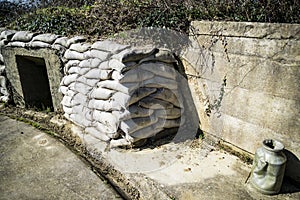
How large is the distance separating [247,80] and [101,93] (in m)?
1.51

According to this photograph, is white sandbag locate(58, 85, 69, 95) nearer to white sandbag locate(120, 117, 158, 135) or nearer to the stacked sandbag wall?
the stacked sandbag wall

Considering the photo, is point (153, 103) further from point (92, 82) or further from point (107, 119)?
point (92, 82)

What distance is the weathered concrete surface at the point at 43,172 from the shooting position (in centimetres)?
207

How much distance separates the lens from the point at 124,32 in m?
2.71

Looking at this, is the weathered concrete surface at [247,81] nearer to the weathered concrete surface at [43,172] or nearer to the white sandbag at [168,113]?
the white sandbag at [168,113]

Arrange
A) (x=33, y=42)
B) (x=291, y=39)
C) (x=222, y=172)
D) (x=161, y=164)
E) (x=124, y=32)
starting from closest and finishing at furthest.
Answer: (x=291, y=39) < (x=222, y=172) < (x=161, y=164) < (x=124, y=32) < (x=33, y=42)

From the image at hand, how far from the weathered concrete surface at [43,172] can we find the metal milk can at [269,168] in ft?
3.98

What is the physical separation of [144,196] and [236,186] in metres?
0.80

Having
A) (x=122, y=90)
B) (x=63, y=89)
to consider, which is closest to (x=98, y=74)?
→ (x=122, y=90)

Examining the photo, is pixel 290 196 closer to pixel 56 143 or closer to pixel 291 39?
pixel 291 39

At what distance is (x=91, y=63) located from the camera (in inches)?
107

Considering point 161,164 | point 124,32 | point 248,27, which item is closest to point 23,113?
point 124,32

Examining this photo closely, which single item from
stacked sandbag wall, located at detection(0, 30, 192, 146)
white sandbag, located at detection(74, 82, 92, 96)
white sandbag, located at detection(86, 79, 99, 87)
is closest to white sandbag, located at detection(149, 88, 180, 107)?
stacked sandbag wall, located at detection(0, 30, 192, 146)

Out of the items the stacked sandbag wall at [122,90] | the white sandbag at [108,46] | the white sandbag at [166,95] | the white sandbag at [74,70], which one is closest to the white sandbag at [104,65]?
the stacked sandbag wall at [122,90]
